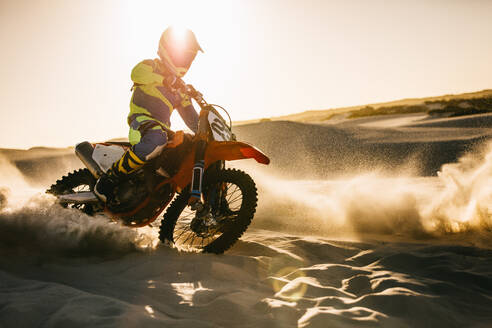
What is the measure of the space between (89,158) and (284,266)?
2.43m

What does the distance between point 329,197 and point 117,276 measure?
4.04 m

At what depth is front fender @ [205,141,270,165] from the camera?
3.47 metres

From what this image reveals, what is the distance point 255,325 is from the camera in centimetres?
206

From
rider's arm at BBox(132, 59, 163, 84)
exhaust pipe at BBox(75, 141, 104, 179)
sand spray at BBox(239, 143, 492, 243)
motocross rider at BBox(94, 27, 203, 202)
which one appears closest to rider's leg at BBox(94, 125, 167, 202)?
motocross rider at BBox(94, 27, 203, 202)

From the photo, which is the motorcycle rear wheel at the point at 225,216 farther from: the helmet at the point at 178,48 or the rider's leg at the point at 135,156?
the helmet at the point at 178,48

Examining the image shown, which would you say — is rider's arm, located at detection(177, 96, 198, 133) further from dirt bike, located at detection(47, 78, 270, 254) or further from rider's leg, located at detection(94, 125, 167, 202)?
rider's leg, located at detection(94, 125, 167, 202)

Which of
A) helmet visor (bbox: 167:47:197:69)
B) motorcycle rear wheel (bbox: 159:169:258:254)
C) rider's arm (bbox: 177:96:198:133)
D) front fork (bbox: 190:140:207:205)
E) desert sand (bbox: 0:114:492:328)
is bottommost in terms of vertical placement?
desert sand (bbox: 0:114:492:328)

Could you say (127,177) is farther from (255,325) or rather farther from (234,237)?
(255,325)

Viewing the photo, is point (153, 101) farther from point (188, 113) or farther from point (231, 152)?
point (231, 152)

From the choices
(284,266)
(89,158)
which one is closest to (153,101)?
(89,158)

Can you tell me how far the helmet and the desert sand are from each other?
168cm

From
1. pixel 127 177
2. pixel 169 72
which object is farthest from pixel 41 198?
pixel 169 72

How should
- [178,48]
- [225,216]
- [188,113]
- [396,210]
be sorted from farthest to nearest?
[396,210], [188,113], [225,216], [178,48]

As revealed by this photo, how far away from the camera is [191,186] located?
3.46m
